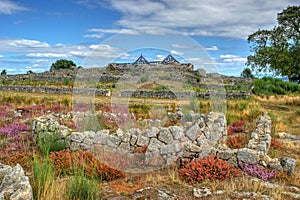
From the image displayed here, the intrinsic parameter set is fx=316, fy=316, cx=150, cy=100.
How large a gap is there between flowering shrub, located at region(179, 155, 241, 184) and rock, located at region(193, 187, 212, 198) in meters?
0.51

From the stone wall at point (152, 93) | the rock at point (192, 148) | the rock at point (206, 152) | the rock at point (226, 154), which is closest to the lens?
the rock at point (226, 154)

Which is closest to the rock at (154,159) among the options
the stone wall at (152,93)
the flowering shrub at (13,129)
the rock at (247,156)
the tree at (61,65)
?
the rock at (247,156)

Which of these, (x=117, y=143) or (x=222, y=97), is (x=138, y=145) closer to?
(x=117, y=143)

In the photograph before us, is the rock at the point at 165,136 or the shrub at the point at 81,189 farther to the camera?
the rock at the point at 165,136

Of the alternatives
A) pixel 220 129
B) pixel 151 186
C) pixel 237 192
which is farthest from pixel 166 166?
pixel 220 129

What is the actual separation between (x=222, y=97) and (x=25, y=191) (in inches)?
752

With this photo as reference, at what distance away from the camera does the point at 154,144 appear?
8.76 metres

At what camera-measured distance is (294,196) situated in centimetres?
641

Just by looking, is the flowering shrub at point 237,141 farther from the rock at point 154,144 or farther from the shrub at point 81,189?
the shrub at point 81,189

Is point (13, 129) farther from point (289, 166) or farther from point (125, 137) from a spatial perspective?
point (289, 166)

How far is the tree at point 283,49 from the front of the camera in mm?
33438

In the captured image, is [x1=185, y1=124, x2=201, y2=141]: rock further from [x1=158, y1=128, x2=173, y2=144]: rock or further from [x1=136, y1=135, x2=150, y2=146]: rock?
[x1=136, y1=135, x2=150, y2=146]: rock

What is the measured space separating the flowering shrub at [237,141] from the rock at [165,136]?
292cm

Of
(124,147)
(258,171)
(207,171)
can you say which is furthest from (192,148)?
(124,147)
